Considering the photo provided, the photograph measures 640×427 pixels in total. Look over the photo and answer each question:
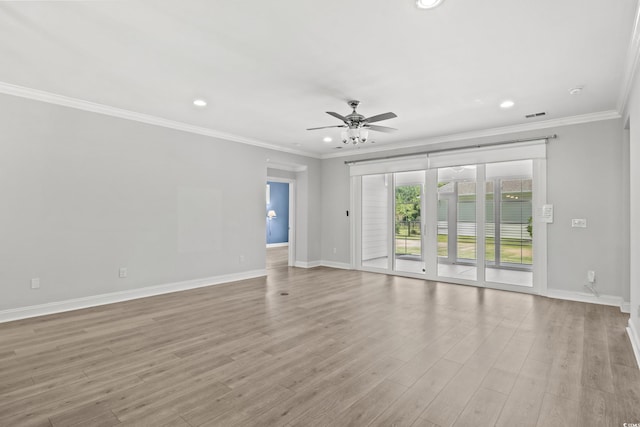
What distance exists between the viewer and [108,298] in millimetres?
4652

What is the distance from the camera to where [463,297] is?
5.06 metres

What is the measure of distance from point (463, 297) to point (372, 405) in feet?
11.4

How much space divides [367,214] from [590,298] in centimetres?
418

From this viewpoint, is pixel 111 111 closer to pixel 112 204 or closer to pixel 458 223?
pixel 112 204

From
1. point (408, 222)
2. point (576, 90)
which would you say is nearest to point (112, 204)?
point (408, 222)

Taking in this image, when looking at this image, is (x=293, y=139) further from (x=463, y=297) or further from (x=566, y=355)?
(x=566, y=355)

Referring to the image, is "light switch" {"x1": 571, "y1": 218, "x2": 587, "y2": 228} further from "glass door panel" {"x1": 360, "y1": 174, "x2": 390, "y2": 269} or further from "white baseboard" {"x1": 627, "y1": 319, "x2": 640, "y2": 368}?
"glass door panel" {"x1": 360, "y1": 174, "x2": 390, "y2": 269}

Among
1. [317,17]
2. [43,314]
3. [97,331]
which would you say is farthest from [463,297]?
[43,314]

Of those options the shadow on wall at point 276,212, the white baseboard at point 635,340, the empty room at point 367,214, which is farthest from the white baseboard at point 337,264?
the white baseboard at point 635,340

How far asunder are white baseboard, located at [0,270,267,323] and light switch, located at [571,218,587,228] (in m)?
5.78

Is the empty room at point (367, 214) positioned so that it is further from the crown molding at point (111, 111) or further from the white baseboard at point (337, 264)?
the white baseboard at point (337, 264)

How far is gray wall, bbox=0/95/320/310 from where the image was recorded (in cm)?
396

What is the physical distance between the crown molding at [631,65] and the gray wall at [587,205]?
664 mm

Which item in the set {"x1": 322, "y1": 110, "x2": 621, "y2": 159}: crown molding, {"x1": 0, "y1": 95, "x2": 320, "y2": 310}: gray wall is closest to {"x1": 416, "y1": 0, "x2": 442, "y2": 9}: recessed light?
{"x1": 322, "y1": 110, "x2": 621, "y2": 159}: crown molding
